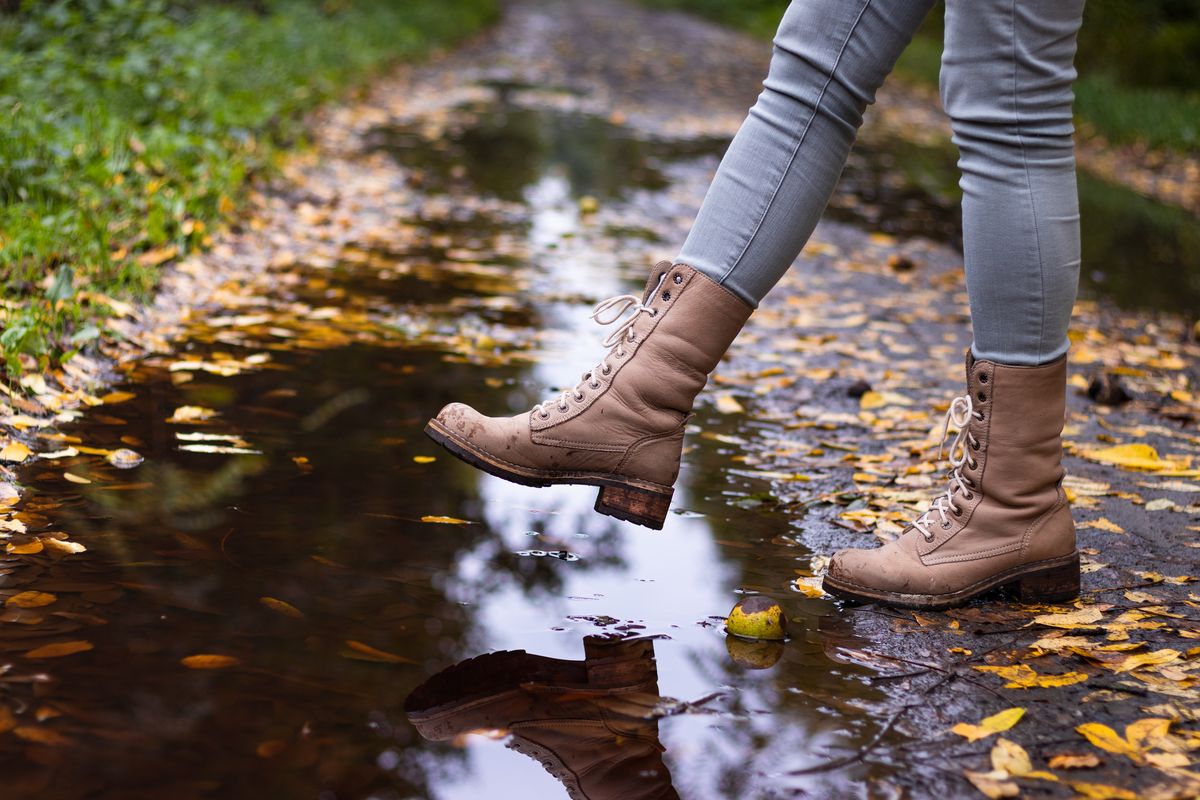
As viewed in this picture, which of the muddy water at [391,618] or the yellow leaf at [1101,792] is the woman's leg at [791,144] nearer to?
the muddy water at [391,618]

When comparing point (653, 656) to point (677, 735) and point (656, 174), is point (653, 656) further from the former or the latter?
point (656, 174)

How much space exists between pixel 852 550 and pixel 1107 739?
53cm

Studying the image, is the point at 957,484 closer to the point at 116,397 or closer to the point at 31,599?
the point at 31,599

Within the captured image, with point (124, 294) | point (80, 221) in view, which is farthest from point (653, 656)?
point (80, 221)

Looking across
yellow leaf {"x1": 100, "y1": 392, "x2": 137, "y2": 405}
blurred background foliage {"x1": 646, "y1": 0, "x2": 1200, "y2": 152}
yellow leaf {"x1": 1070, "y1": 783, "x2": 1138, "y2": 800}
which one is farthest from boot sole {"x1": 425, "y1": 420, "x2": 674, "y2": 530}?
blurred background foliage {"x1": 646, "y1": 0, "x2": 1200, "y2": 152}

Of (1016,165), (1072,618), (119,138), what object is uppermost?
(119,138)

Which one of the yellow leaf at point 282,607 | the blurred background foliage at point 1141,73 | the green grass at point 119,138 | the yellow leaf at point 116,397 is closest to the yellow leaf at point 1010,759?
the yellow leaf at point 282,607

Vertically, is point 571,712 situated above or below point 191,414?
below

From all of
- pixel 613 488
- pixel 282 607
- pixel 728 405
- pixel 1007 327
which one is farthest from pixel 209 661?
pixel 728 405

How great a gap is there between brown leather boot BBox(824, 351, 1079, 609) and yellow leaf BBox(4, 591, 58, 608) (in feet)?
3.97

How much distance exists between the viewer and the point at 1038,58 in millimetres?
1782

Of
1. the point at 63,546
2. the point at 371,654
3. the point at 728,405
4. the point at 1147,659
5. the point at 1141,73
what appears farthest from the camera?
the point at 1141,73

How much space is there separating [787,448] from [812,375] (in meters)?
0.72

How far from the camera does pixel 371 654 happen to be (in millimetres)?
1601
